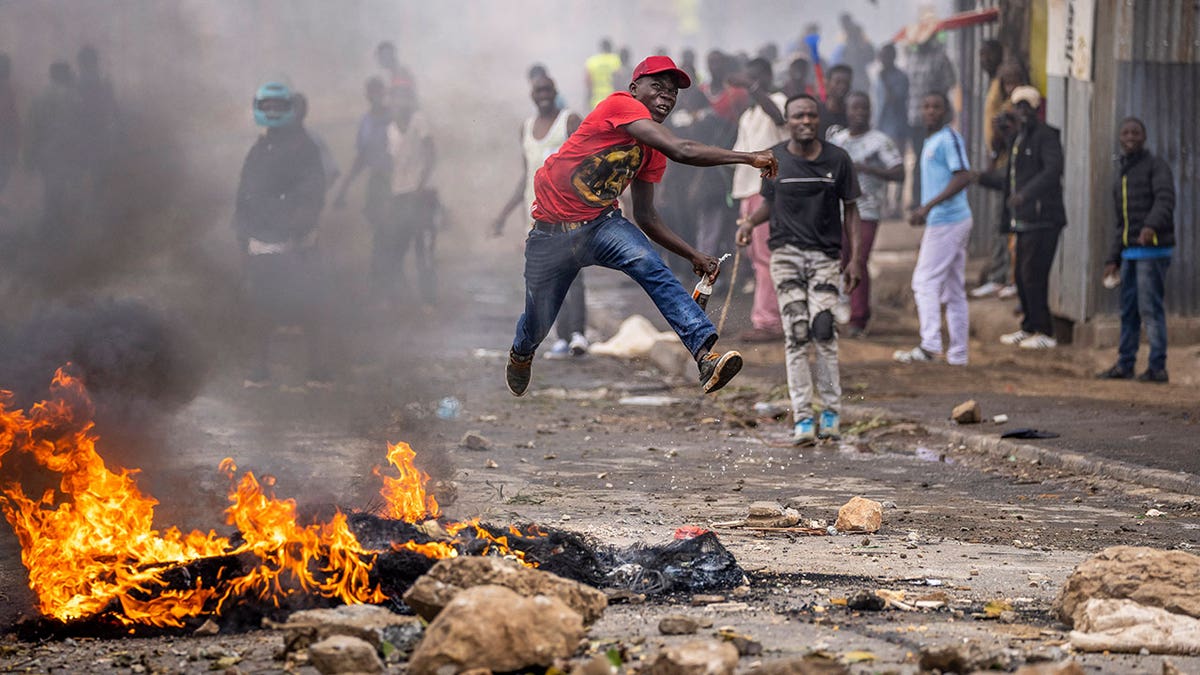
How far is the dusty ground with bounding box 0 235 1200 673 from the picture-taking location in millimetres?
4945

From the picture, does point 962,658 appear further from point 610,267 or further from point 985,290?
point 985,290

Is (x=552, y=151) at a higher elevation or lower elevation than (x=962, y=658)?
higher

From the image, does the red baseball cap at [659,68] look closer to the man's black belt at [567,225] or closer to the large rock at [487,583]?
the man's black belt at [567,225]

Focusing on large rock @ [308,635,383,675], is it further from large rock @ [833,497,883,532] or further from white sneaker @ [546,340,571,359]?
white sneaker @ [546,340,571,359]

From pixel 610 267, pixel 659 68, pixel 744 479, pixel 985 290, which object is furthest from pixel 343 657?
pixel 985 290

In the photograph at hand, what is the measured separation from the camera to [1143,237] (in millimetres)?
10586

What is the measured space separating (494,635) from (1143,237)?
7699 millimetres

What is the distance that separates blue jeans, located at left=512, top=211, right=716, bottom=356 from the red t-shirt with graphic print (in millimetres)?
103

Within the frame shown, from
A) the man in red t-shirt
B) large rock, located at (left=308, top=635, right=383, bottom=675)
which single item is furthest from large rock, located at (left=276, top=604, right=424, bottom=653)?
the man in red t-shirt

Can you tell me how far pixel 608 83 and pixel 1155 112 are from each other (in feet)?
32.2

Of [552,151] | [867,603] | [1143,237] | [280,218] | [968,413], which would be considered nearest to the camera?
[867,603]

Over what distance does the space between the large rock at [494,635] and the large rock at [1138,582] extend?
1691 mm

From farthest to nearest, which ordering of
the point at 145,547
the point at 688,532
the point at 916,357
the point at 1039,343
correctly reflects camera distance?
the point at 1039,343 < the point at 916,357 < the point at 688,532 < the point at 145,547

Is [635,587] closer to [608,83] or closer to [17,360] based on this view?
[17,360]
